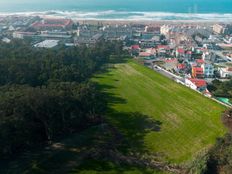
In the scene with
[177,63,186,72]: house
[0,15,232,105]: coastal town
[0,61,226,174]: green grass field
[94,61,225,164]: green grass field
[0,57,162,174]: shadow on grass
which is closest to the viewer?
[0,57,162,174]: shadow on grass

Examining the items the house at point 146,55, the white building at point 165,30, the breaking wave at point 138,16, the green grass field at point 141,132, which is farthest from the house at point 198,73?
the breaking wave at point 138,16

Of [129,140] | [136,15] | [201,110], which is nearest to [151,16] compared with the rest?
[136,15]

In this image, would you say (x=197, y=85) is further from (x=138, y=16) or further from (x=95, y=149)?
(x=138, y=16)

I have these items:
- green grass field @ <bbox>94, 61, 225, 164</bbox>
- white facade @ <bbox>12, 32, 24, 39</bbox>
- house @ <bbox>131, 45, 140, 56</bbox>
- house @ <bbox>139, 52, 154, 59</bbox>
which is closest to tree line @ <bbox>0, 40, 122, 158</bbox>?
green grass field @ <bbox>94, 61, 225, 164</bbox>

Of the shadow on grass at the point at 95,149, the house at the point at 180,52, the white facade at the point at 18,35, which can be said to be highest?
the white facade at the point at 18,35

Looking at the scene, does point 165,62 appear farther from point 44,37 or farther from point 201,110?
point 44,37

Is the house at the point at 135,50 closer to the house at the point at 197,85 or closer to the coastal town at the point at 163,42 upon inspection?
the coastal town at the point at 163,42

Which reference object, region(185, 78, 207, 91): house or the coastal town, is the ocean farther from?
region(185, 78, 207, 91): house
